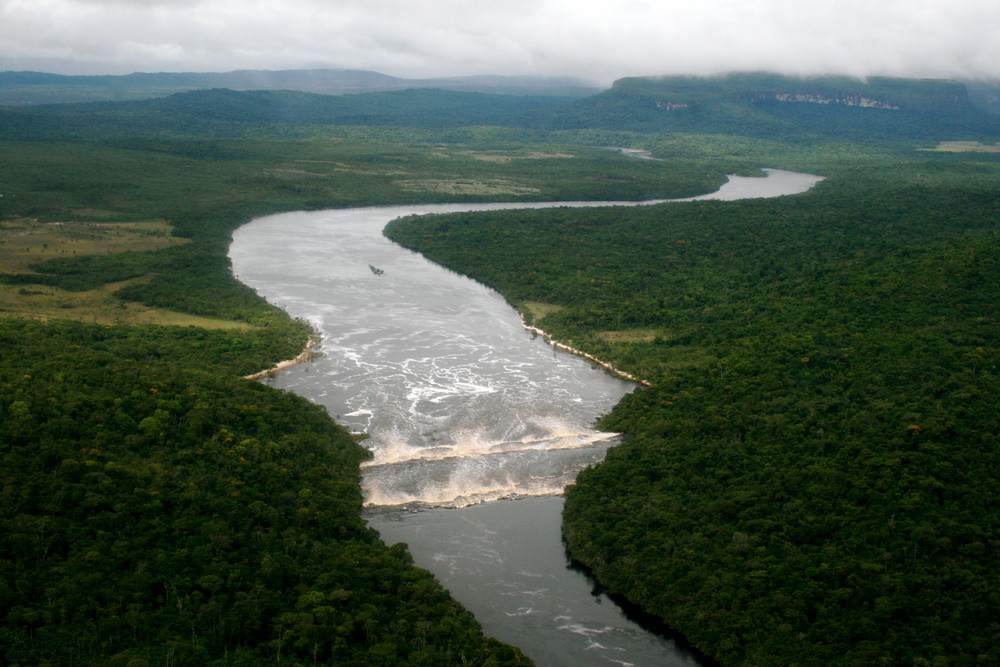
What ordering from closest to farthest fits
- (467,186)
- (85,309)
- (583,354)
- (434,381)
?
(434,381)
(583,354)
(85,309)
(467,186)

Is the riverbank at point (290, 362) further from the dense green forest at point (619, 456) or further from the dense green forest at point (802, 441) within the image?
the dense green forest at point (802, 441)

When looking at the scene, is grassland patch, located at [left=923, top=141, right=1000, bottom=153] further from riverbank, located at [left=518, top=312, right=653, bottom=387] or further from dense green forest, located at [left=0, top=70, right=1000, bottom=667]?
riverbank, located at [left=518, top=312, right=653, bottom=387]

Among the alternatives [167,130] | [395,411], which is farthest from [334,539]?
[167,130]

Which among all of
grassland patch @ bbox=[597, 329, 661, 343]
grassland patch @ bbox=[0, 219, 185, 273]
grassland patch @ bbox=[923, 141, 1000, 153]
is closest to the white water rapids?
grassland patch @ bbox=[597, 329, 661, 343]

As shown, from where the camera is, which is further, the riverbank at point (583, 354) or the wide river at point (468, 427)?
the riverbank at point (583, 354)

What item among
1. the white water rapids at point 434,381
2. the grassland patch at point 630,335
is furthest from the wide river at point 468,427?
the grassland patch at point 630,335

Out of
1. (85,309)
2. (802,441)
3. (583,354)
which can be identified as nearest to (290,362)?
(85,309)

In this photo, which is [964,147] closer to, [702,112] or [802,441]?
[702,112]
